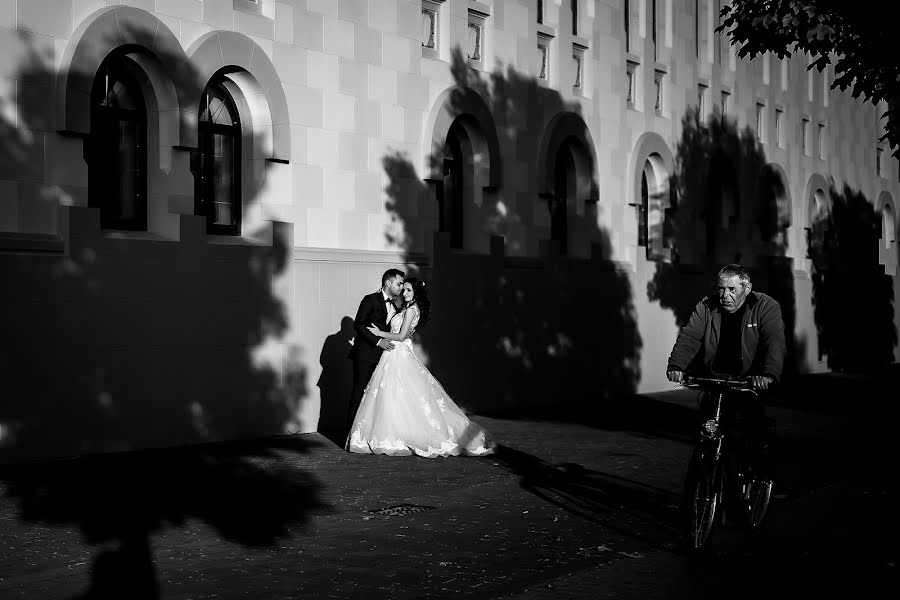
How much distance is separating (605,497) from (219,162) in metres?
6.70

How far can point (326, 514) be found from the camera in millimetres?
9664

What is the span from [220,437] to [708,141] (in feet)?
50.8

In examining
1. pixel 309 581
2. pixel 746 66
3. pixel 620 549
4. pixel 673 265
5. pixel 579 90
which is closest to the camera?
pixel 309 581

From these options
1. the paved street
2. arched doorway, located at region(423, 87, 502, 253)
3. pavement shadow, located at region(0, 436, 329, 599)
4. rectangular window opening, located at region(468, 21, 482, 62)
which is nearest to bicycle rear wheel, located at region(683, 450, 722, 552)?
the paved street

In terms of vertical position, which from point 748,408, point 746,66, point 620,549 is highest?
→ point 746,66

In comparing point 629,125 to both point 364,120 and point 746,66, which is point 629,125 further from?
point 364,120

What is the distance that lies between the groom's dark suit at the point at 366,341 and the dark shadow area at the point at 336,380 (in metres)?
1.77

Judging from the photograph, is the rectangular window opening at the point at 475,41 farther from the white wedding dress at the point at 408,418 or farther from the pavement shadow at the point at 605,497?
the pavement shadow at the point at 605,497

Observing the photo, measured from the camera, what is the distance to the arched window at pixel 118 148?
13344 mm

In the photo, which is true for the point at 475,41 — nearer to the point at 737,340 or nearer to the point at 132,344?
the point at 132,344

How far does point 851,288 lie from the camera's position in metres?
34.9

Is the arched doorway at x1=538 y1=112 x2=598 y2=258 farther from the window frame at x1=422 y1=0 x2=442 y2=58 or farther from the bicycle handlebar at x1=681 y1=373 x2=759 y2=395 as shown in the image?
the bicycle handlebar at x1=681 y1=373 x2=759 y2=395

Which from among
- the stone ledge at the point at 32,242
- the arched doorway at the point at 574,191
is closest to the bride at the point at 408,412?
the stone ledge at the point at 32,242

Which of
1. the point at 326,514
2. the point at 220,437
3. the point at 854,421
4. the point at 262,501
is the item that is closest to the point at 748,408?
the point at 326,514
